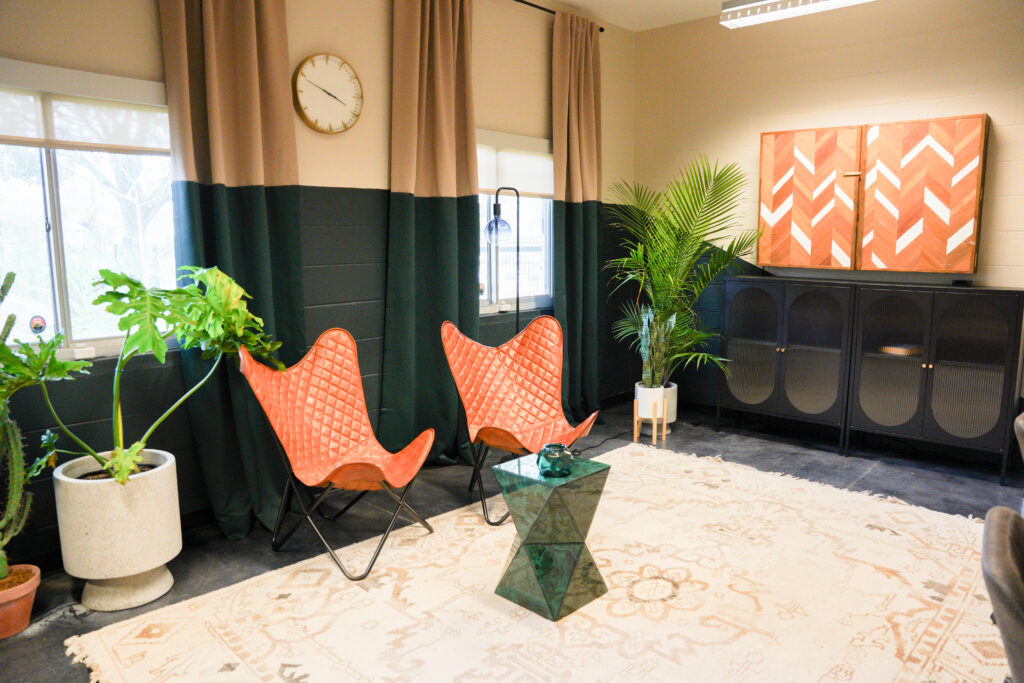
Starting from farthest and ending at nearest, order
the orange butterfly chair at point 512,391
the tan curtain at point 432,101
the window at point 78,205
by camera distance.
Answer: the tan curtain at point 432,101 → the orange butterfly chair at point 512,391 → the window at point 78,205

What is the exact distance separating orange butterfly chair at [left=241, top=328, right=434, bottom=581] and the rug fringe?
0.84 m

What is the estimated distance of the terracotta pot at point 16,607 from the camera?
2418mm

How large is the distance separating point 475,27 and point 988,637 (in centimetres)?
397

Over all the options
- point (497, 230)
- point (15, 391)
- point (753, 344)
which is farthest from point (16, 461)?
point (753, 344)

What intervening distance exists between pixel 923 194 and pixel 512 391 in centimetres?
275

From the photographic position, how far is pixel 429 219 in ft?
13.6

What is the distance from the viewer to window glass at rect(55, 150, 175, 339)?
9.54 ft

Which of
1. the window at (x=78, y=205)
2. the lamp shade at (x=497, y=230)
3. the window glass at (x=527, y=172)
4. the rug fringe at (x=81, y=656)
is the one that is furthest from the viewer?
the window glass at (x=527, y=172)

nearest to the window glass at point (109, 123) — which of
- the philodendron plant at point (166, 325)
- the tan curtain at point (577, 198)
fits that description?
the philodendron plant at point (166, 325)

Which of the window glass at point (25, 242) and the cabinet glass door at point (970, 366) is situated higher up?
the window glass at point (25, 242)

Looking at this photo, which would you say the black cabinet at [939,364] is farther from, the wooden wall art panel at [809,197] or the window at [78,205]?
the window at [78,205]

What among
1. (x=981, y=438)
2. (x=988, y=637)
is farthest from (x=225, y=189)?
(x=981, y=438)

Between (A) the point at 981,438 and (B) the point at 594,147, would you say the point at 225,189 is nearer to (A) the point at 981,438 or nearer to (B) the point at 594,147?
(B) the point at 594,147

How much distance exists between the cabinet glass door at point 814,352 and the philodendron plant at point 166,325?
322 centimetres
